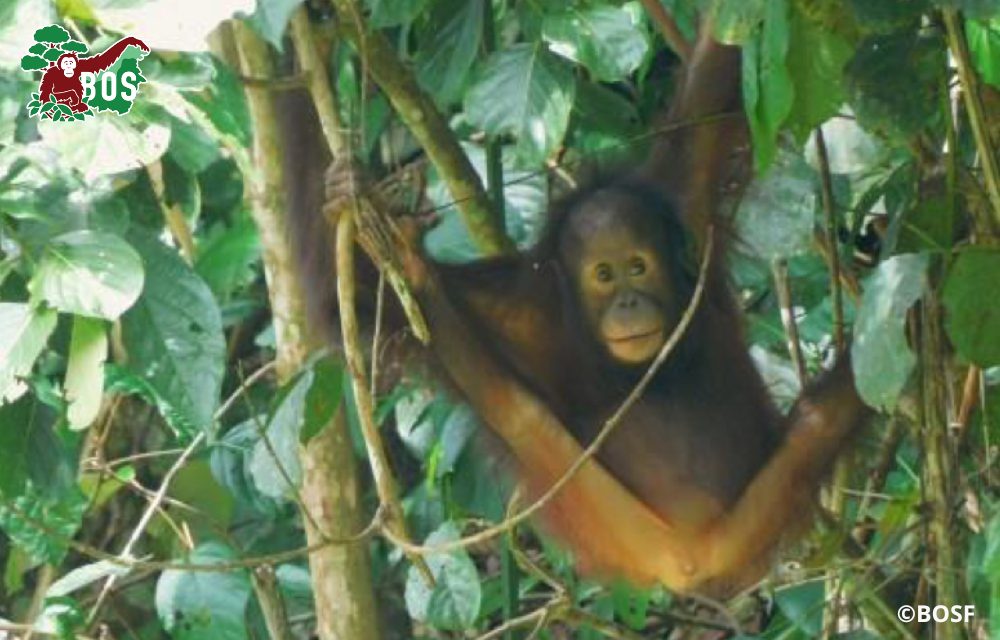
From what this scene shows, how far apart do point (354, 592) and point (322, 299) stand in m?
0.50

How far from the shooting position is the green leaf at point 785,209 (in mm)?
2885

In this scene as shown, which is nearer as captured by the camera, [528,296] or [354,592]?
[354,592]

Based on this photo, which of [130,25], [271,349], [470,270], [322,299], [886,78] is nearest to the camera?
[130,25]

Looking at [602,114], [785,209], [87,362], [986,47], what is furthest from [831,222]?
[87,362]

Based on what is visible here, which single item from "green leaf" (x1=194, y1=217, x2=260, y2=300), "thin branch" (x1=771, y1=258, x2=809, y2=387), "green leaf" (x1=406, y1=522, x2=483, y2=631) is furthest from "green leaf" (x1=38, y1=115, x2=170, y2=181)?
"green leaf" (x1=194, y1=217, x2=260, y2=300)

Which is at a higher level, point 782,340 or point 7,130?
point 7,130

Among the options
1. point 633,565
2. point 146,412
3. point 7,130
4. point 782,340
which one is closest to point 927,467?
point 633,565

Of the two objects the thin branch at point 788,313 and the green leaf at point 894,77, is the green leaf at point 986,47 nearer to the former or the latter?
the green leaf at point 894,77

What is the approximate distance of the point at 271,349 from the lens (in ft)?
14.8

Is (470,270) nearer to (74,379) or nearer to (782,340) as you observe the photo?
(782,340)

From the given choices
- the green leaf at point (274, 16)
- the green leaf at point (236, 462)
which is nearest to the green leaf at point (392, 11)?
the green leaf at point (274, 16)

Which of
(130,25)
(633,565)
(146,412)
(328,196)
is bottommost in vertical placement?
(633,565)

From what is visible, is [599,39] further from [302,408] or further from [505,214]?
[505,214]

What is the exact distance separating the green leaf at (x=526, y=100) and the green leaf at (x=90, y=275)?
2.12 ft
